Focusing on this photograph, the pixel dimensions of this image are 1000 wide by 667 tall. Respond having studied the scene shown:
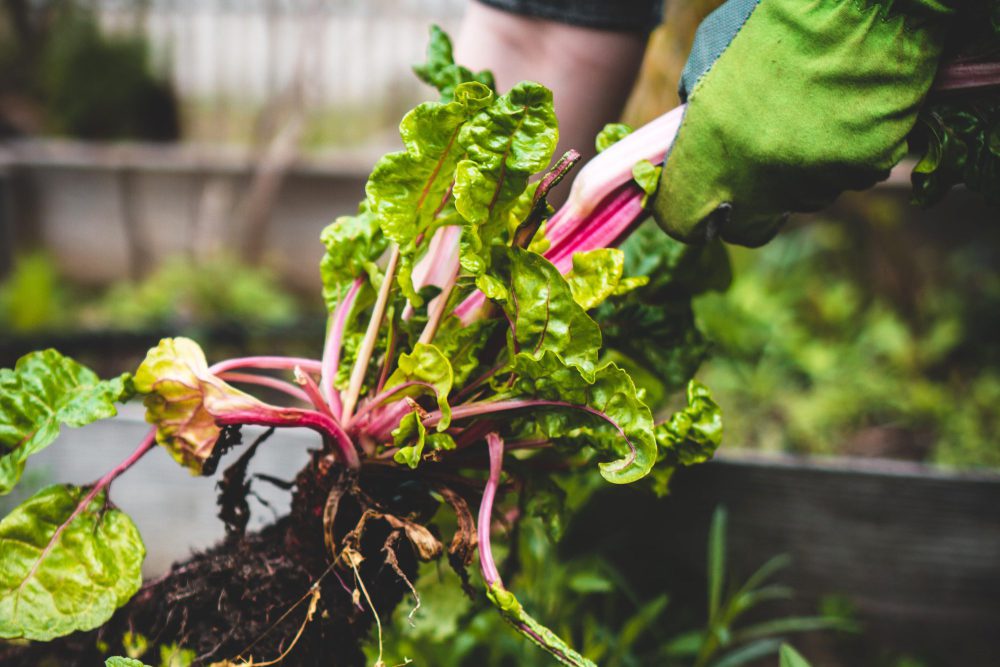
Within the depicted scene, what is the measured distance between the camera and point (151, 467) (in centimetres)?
158

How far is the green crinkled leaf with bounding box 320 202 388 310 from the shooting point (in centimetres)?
86

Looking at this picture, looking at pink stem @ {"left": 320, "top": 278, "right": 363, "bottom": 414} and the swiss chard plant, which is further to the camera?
pink stem @ {"left": 320, "top": 278, "right": 363, "bottom": 414}

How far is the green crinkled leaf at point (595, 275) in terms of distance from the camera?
2.33 ft

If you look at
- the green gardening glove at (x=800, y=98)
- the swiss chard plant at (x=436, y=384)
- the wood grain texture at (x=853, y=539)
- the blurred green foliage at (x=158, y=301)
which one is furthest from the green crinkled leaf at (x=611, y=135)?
the blurred green foliage at (x=158, y=301)

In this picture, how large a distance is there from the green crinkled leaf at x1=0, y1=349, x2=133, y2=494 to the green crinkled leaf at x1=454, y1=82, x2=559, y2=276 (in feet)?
1.35

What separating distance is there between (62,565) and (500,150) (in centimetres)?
62

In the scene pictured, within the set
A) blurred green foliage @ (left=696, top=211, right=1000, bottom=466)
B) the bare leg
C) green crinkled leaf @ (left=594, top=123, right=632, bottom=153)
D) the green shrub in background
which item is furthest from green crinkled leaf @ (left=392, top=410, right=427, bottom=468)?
the green shrub in background

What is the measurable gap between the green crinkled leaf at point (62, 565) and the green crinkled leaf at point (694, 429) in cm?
58

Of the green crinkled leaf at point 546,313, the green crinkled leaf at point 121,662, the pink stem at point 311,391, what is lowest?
the green crinkled leaf at point 121,662

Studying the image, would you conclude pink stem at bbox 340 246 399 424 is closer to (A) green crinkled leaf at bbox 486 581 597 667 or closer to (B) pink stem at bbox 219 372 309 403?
(B) pink stem at bbox 219 372 309 403

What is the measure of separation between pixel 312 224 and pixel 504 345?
355cm

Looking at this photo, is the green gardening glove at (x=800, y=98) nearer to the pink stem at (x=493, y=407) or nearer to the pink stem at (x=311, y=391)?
the pink stem at (x=493, y=407)

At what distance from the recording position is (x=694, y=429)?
76 centimetres

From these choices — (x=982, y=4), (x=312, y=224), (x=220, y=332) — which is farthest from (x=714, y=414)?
(x=312, y=224)
